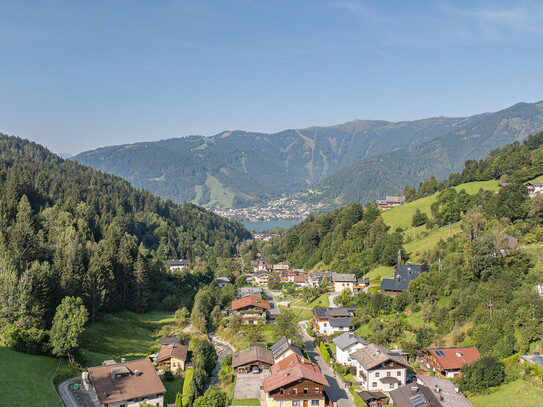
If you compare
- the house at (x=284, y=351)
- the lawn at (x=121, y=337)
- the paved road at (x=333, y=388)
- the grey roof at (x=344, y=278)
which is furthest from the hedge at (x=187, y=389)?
the grey roof at (x=344, y=278)

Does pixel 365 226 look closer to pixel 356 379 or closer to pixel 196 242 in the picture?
pixel 356 379

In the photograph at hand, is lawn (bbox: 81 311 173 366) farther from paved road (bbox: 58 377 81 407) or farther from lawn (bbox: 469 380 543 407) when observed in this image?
lawn (bbox: 469 380 543 407)

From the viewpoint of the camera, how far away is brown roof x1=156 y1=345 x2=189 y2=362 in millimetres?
45750

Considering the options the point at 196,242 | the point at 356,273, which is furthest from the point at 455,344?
the point at 196,242

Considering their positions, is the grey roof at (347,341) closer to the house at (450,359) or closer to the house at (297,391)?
the house at (450,359)

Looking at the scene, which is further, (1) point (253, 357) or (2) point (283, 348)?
(2) point (283, 348)

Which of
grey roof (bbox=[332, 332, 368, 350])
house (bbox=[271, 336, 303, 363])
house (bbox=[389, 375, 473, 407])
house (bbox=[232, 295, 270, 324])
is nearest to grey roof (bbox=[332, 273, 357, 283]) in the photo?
house (bbox=[232, 295, 270, 324])

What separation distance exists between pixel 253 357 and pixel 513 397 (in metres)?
24.0

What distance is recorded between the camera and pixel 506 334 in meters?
40.0

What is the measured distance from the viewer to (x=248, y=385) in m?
40.8

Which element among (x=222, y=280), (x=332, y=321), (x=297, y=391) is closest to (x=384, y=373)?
(x=297, y=391)

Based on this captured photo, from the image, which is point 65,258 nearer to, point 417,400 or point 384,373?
point 384,373

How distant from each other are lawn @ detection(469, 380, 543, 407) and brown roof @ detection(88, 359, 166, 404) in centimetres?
2682

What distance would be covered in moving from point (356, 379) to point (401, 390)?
7792mm
